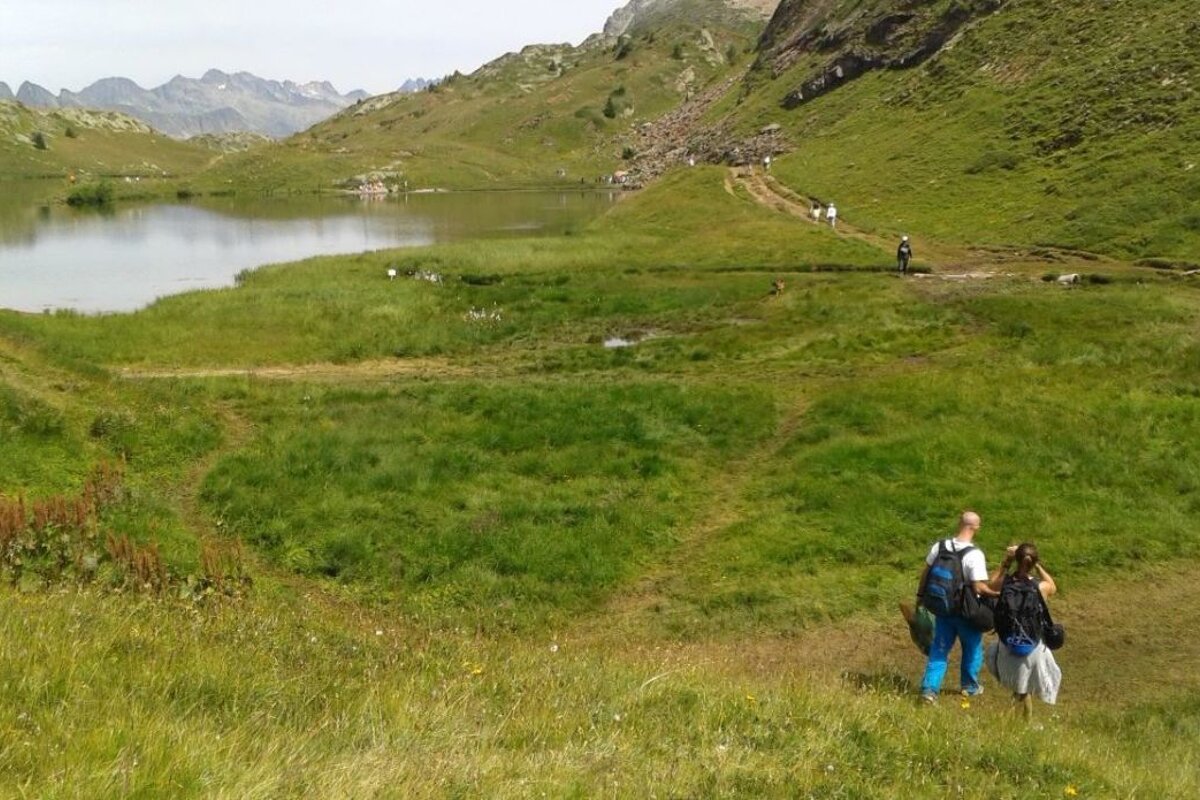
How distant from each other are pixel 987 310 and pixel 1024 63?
62.0m

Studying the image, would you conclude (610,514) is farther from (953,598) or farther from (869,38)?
(869,38)

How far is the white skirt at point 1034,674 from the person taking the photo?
443 inches

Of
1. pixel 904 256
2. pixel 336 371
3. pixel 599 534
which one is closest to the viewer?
pixel 599 534

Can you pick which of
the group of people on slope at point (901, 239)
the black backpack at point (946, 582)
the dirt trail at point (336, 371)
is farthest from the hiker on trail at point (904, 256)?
the black backpack at point (946, 582)

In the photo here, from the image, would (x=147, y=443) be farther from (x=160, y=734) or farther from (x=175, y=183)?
(x=175, y=183)

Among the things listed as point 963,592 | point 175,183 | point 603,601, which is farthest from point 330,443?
point 175,183

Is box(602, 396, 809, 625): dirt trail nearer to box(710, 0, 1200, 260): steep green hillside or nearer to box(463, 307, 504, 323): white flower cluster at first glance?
box(463, 307, 504, 323): white flower cluster

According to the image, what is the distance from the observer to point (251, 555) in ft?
60.0

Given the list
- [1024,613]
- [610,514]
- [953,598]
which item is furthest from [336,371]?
[1024,613]

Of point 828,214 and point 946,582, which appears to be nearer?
point 946,582

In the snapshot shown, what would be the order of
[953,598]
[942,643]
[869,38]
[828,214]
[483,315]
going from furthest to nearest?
[869,38] → [828,214] → [483,315] → [942,643] → [953,598]

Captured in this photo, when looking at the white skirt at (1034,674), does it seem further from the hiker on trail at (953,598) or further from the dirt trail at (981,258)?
the dirt trail at (981,258)

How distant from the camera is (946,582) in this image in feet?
38.9

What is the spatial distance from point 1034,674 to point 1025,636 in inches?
26.6
